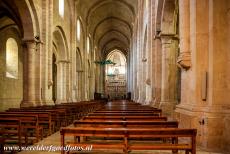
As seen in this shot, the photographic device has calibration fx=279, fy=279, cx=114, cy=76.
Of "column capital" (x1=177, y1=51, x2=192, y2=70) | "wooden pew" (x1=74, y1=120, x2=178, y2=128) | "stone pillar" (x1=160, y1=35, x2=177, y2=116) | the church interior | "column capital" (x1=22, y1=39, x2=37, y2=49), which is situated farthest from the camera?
"column capital" (x1=22, y1=39, x2=37, y2=49)

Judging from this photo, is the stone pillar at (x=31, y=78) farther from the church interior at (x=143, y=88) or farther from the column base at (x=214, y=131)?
the column base at (x=214, y=131)

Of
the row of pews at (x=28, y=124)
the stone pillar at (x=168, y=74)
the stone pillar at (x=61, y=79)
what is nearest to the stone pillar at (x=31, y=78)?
the row of pews at (x=28, y=124)

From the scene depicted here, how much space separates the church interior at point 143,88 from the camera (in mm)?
6207

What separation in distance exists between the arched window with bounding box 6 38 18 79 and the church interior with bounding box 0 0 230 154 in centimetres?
9

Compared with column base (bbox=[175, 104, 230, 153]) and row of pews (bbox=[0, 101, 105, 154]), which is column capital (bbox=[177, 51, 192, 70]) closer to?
column base (bbox=[175, 104, 230, 153])

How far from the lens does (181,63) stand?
26.1ft

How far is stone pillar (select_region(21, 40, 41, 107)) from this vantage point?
16.5 meters

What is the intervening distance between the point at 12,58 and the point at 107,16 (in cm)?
2004

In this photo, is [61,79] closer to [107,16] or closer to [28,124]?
[28,124]

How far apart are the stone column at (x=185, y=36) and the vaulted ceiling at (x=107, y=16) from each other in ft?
75.3

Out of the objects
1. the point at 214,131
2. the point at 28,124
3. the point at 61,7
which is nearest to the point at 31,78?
the point at 28,124

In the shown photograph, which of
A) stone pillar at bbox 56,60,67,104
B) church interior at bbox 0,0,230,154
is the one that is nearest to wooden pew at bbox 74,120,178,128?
church interior at bbox 0,0,230,154

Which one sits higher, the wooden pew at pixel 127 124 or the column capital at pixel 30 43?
the column capital at pixel 30 43

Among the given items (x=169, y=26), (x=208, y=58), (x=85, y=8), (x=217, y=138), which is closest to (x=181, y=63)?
(x=208, y=58)
